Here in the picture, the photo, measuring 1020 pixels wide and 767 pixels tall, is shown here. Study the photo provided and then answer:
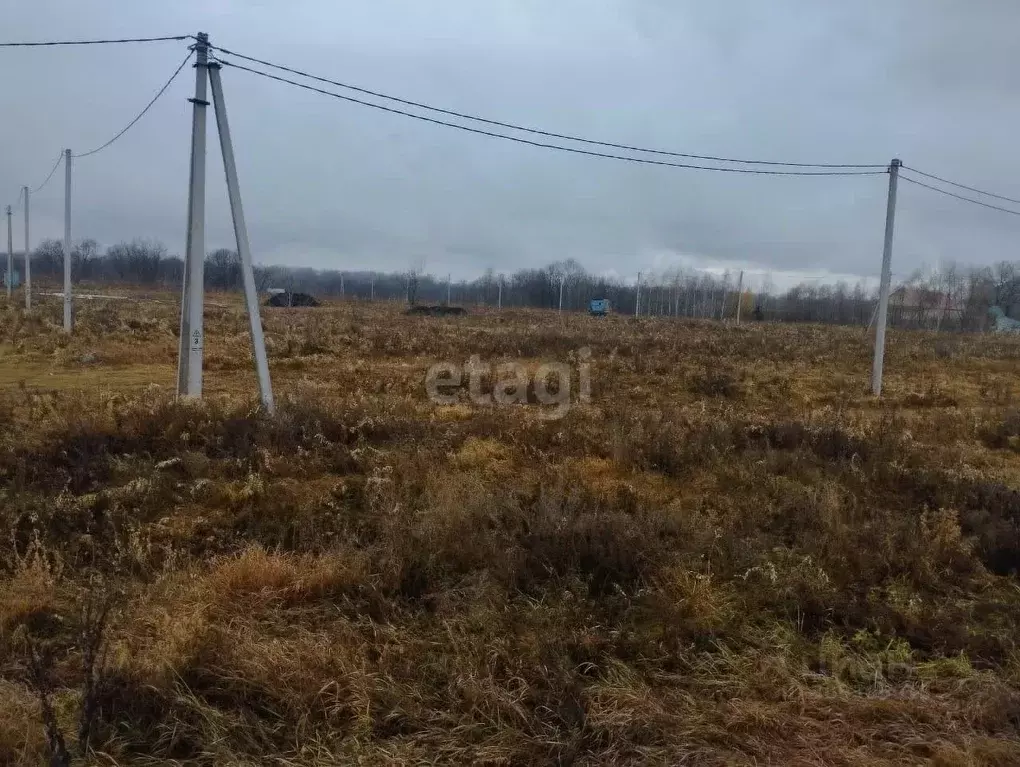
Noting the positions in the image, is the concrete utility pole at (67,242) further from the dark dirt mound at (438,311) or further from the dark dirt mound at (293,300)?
the dark dirt mound at (293,300)

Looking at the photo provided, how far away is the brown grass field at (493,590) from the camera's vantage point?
2.79 m

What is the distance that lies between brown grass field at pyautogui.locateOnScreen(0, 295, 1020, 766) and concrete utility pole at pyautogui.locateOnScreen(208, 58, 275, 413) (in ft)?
1.81

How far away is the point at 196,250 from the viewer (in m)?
7.54

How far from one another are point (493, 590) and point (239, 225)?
5304mm

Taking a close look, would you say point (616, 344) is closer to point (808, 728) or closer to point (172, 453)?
point (172, 453)

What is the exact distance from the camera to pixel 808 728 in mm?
2881

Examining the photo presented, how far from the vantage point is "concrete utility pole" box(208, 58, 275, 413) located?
7.10 meters

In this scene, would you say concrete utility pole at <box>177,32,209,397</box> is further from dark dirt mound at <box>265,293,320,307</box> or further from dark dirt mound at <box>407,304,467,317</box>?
dark dirt mound at <box>265,293,320,307</box>

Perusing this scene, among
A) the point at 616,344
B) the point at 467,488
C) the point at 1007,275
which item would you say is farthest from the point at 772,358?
the point at 1007,275

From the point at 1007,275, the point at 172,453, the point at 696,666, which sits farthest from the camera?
the point at 1007,275

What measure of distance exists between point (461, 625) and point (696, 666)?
3.99 ft

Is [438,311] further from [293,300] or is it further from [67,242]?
[67,242]

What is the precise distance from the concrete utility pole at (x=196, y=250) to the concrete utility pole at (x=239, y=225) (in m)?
0.22

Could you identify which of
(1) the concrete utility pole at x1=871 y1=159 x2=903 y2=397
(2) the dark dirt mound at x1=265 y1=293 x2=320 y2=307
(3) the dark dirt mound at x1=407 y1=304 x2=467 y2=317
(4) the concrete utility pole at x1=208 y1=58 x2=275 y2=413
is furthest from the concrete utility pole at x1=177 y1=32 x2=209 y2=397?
(2) the dark dirt mound at x1=265 y1=293 x2=320 y2=307
